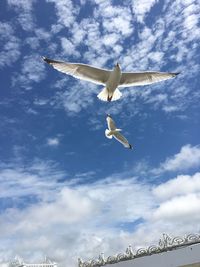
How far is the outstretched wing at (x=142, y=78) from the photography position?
19.9 meters

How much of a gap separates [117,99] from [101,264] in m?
21.6

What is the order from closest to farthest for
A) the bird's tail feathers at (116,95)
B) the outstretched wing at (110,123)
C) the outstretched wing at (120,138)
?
the outstretched wing at (110,123) < the outstretched wing at (120,138) < the bird's tail feathers at (116,95)

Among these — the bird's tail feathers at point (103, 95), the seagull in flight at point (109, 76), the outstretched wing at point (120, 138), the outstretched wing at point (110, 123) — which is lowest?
the outstretched wing at point (120, 138)

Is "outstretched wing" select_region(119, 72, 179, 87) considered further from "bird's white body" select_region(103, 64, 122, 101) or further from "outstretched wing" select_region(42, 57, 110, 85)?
"bird's white body" select_region(103, 64, 122, 101)

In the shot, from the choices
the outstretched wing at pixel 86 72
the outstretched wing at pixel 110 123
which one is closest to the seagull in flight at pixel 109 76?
the outstretched wing at pixel 86 72

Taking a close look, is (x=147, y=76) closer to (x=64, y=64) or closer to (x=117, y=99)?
(x=117, y=99)

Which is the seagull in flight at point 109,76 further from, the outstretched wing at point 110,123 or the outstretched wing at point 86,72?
the outstretched wing at point 110,123

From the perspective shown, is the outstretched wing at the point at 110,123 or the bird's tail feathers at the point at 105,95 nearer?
the outstretched wing at the point at 110,123

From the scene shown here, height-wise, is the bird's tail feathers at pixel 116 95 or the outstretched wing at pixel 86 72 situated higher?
the outstretched wing at pixel 86 72

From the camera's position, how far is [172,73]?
64.6ft

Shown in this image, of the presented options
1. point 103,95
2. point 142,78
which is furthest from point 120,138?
point 142,78

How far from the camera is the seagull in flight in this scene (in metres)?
18.4

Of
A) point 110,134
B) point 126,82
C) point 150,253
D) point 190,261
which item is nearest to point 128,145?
point 110,134

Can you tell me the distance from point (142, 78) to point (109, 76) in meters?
2.06
